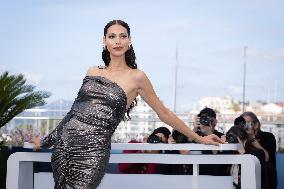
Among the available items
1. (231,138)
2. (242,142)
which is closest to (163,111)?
(231,138)

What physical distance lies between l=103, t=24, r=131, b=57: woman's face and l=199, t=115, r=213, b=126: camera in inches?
125

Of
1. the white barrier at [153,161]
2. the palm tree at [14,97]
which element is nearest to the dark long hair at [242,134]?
the white barrier at [153,161]

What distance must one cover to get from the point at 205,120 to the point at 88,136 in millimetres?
3397

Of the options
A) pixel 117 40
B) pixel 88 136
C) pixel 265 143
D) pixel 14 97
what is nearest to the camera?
pixel 88 136

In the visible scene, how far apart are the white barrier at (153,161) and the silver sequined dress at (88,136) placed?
35 centimetres

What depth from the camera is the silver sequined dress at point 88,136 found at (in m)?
3.15

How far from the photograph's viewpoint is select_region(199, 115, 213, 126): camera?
6430mm

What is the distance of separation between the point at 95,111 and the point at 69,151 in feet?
0.76

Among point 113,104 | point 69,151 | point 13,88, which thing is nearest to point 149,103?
point 113,104

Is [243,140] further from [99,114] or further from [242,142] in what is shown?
[99,114]

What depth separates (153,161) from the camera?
352cm

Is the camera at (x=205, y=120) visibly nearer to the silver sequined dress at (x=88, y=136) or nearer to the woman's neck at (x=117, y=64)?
the woman's neck at (x=117, y=64)

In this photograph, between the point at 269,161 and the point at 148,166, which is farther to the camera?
the point at 269,161

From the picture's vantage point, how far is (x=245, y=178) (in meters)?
3.34
